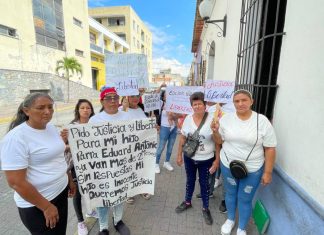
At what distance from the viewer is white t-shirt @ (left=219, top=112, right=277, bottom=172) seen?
214 cm

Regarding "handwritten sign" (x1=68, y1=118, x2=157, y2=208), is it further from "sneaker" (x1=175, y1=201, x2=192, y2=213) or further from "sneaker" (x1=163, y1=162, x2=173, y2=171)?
"sneaker" (x1=163, y1=162, x2=173, y2=171)

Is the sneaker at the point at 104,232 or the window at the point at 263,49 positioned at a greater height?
the window at the point at 263,49

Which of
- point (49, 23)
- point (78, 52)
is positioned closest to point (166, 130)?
point (49, 23)

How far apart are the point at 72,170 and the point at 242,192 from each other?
2.12 metres

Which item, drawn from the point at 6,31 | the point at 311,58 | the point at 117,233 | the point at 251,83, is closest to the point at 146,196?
the point at 117,233

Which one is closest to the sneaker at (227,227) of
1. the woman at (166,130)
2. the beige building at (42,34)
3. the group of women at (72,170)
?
the group of women at (72,170)

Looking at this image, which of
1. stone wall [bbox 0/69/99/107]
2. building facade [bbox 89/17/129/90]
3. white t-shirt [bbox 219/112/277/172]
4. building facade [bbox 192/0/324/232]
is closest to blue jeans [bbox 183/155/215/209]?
white t-shirt [bbox 219/112/277/172]

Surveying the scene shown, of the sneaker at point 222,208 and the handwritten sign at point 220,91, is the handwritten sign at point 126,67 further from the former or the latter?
the sneaker at point 222,208

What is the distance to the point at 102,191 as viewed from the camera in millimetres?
2428

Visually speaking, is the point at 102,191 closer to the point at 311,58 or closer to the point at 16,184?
the point at 16,184

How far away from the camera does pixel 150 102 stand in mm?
4246

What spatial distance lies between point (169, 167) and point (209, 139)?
2.15 m

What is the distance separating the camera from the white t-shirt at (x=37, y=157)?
1518 millimetres

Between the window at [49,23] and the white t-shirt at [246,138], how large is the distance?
2088cm
